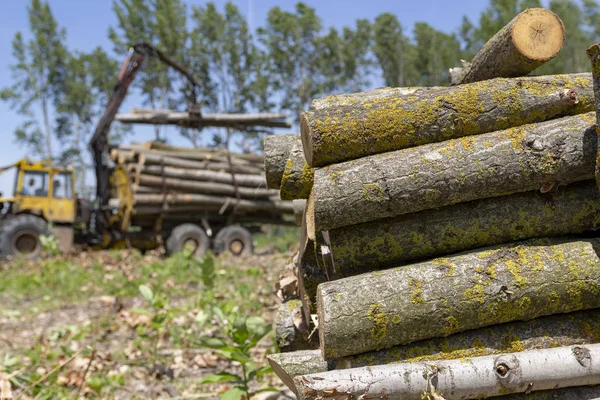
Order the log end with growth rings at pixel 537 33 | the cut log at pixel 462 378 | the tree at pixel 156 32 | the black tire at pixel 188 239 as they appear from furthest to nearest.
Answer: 1. the tree at pixel 156 32
2. the black tire at pixel 188 239
3. the log end with growth rings at pixel 537 33
4. the cut log at pixel 462 378

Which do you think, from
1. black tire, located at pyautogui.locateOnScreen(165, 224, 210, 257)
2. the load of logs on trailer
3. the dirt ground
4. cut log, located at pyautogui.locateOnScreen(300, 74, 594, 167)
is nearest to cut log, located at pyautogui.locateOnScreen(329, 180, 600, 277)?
the load of logs on trailer

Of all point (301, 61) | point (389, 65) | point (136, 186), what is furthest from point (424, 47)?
point (136, 186)

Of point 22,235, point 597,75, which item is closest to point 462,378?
point 597,75

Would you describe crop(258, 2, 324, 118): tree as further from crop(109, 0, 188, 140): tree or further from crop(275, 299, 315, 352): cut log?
crop(275, 299, 315, 352): cut log

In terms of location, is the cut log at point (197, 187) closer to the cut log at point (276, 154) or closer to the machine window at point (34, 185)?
the machine window at point (34, 185)

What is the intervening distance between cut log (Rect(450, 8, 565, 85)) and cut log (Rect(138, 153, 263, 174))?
10.2 meters

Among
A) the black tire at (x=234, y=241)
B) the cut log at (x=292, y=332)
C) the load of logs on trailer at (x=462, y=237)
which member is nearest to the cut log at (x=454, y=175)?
the load of logs on trailer at (x=462, y=237)

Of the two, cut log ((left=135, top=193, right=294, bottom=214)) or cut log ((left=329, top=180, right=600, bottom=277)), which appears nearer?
cut log ((left=329, top=180, right=600, bottom=277))

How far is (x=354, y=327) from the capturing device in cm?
257

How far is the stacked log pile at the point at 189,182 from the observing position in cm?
1248

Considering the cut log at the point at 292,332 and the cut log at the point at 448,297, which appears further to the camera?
the cut log at the point at 292,332

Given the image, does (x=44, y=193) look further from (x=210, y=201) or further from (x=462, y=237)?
(x=462, y=237)

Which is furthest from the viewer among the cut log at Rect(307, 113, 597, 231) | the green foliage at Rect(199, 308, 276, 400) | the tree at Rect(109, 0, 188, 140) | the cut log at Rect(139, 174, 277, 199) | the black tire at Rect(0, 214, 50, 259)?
the tree at Rect(109, 0, 188, 140)

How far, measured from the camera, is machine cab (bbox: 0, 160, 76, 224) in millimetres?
13016
